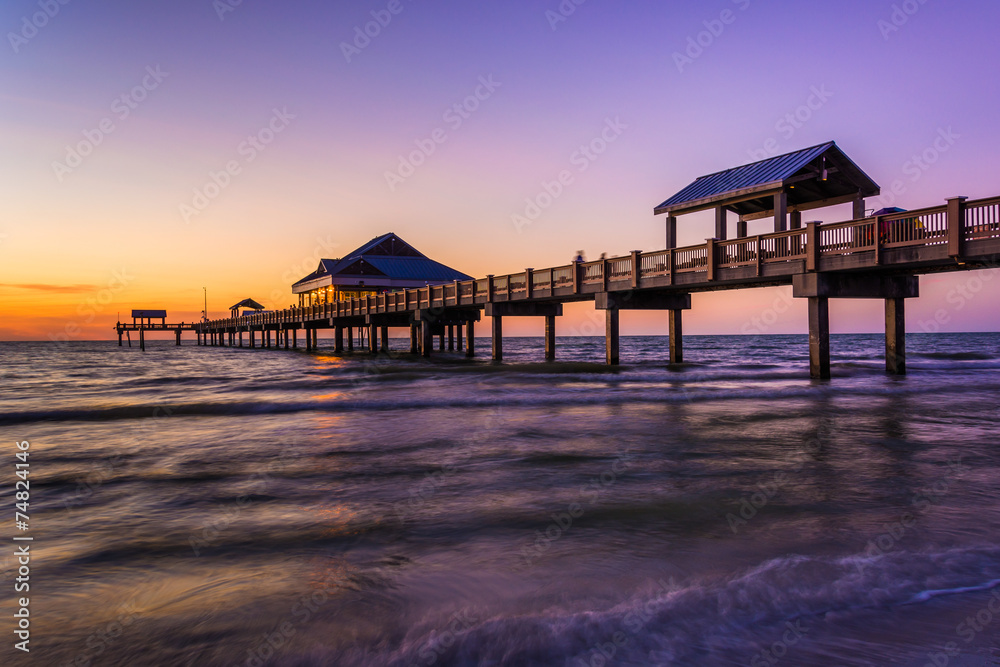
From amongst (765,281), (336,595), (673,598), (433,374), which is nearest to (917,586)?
(673,598)

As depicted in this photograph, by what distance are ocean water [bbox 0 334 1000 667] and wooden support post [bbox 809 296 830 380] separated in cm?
652

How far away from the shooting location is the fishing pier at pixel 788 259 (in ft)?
49.0

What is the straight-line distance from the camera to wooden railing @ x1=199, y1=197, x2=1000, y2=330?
549 inches

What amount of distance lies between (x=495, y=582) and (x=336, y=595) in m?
1.06

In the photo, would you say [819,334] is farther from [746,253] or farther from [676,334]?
[676,334]

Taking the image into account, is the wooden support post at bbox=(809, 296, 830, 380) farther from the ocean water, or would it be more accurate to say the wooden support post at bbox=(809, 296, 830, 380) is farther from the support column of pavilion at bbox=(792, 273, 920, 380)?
the ocean water

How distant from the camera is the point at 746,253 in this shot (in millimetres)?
18906

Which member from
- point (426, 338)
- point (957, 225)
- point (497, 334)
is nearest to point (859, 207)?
point (957, 225)

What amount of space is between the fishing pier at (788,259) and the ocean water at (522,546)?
555 cm

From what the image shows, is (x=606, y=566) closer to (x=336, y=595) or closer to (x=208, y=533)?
(x=336, y=595)

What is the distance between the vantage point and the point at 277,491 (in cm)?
680

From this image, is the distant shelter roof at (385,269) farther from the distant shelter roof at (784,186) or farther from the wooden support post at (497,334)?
the distant shelter roof at (784,186)

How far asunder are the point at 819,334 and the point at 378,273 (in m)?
47.9

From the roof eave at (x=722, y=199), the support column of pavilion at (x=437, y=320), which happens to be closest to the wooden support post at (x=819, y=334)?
the roof eave at (x=722, y=199)
